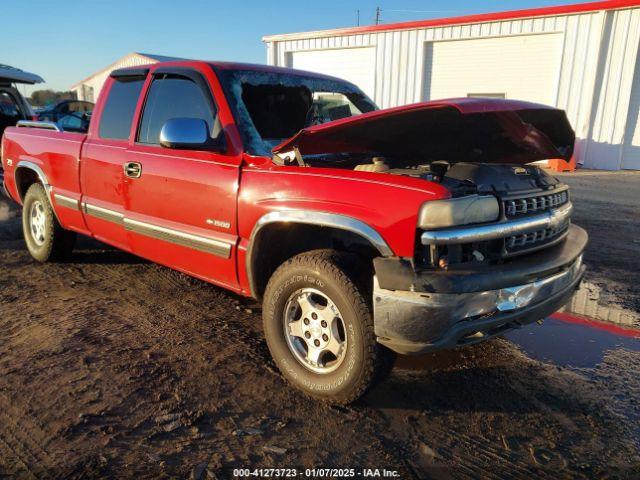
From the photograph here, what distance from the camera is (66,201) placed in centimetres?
→ 445

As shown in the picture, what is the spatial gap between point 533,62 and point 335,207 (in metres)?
15.8

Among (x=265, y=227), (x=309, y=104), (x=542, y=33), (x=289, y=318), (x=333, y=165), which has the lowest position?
(x=289, y=318)

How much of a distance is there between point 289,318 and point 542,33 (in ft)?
52.5

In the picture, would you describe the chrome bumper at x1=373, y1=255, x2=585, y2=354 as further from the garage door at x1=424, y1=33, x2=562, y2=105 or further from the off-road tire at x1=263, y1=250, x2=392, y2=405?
the garage door at x1=424, y1=33, x2=562, y2=105

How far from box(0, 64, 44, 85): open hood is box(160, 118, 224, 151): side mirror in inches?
242

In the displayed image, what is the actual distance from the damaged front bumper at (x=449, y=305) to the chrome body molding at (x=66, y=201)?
325 centimetres

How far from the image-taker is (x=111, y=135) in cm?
405

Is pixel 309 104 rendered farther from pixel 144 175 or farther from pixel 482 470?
pixel 482 470

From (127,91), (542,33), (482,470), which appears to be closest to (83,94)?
(542,33)

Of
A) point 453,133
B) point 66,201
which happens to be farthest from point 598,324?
point 66,201

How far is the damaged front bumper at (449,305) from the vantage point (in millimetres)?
2109

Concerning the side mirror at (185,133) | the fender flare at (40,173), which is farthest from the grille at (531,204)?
the fender flare at (40,173)

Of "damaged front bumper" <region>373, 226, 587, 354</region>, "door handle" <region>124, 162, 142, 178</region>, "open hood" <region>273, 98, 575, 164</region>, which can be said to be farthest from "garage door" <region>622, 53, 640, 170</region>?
"door handle" <region>124, 162, 142, 178</region>

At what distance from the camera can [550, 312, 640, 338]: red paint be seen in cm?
361
